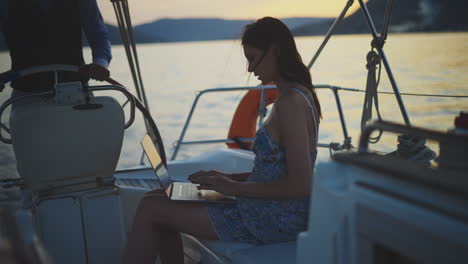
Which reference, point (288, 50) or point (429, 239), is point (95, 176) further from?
point (429, 239)

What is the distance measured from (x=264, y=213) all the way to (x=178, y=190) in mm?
327

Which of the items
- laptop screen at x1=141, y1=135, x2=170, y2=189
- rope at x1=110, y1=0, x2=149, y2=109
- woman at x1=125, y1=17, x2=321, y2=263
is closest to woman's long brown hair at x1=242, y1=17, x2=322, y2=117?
woman at x1=125, y1=17, x2=321, y2=263

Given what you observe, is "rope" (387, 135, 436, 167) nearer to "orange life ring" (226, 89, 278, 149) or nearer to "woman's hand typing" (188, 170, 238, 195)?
"woman's hand typing" (188, 170, 238, 195)

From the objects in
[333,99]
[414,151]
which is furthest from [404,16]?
[333,99]

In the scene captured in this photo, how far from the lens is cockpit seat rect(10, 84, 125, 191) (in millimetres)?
1468

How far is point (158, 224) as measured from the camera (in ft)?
4.73

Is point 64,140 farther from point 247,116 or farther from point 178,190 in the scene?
point 247,116

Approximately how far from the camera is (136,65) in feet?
8.13

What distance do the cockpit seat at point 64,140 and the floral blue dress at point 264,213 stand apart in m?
0.42

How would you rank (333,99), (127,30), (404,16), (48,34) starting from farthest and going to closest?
1. (333,99)
2. (404,16)
3. (127,30)
4. (48,34)

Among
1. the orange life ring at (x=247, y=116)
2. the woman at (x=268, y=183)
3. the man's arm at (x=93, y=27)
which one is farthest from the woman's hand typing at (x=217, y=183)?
the orange life ring at (x=247, y=116)

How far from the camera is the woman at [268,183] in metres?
1.27

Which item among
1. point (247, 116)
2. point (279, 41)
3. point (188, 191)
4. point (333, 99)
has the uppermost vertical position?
point (279, 41)

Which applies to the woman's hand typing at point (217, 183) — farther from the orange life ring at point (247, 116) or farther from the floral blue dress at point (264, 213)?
the orange life ring at point (247, 116)
